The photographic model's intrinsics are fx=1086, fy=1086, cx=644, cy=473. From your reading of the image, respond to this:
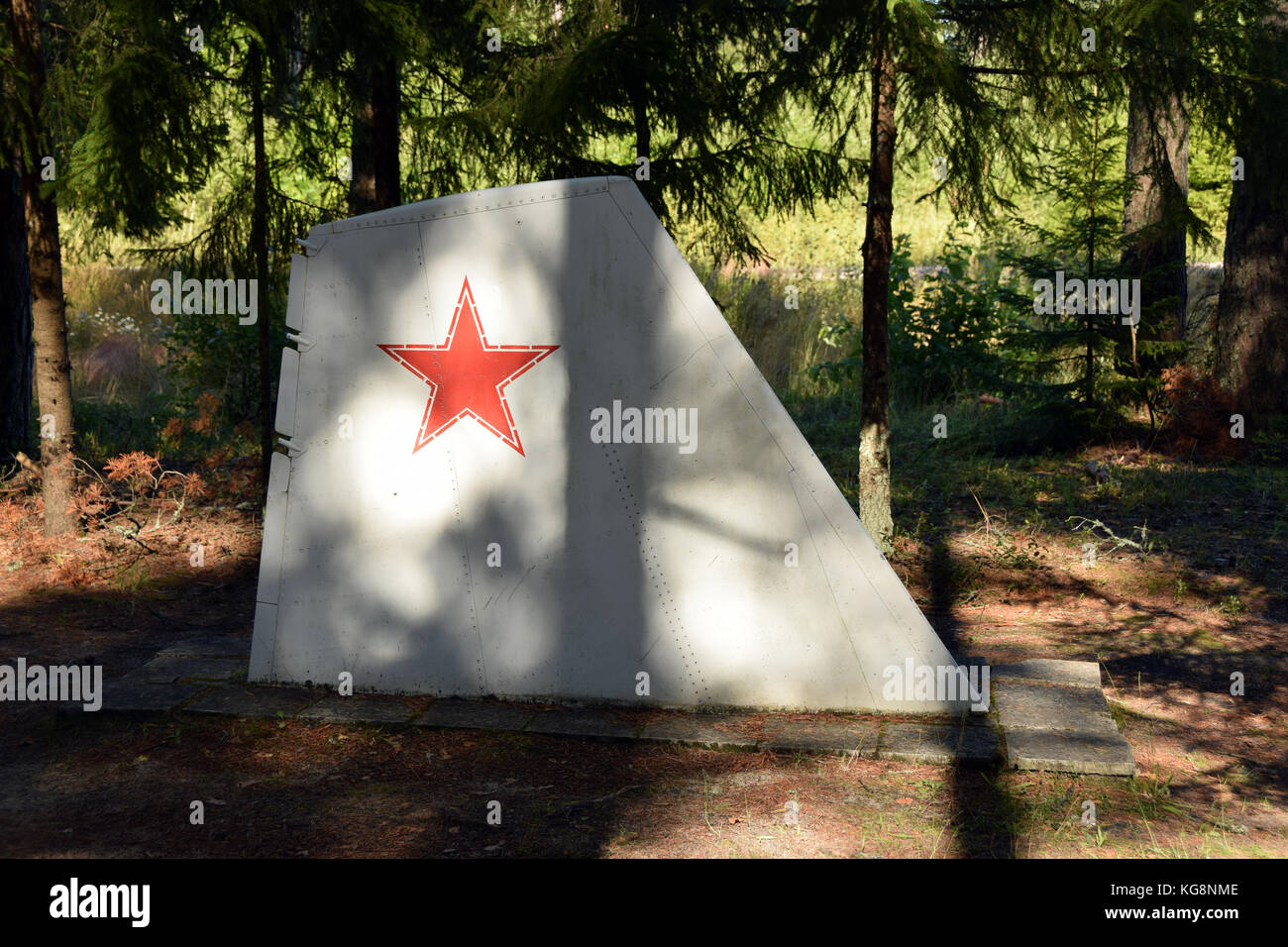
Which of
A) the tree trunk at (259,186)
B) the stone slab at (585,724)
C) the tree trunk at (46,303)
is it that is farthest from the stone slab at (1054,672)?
the tree trunk at (46,303)

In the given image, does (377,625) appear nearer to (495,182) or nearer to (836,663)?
(836,663)

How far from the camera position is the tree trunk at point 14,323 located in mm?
9711

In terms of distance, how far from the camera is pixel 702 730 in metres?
4.62

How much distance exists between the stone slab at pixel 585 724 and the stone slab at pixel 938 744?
3.47ft

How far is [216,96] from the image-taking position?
869 centimetres

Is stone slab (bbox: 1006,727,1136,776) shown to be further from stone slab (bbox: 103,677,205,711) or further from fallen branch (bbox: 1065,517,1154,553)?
stone slab (bbox: 103,677,205,711)

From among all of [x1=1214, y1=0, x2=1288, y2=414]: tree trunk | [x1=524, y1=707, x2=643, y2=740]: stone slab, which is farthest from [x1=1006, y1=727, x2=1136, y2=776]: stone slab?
[x1=1214, y1=0, x2=1288, y2=414]: tree trunk

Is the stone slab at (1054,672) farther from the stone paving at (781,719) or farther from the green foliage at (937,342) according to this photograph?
the green foliage at (937,342)

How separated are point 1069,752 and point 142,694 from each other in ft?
13.4

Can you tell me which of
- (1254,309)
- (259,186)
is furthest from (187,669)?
(1254,309)

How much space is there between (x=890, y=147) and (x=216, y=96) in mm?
5336

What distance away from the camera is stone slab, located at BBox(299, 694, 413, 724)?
15.7ft

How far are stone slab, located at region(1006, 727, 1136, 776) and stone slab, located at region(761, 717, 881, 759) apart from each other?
0.55 meters

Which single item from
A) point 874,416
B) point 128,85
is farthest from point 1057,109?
point 128,85
